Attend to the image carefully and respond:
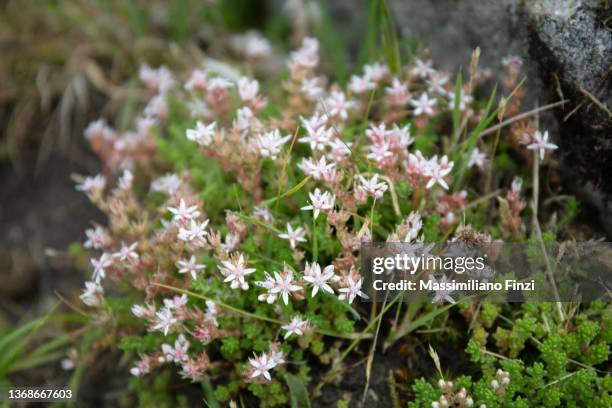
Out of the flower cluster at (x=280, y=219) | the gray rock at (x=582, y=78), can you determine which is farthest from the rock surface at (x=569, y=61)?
the flower cluster at (x=280, y=219)

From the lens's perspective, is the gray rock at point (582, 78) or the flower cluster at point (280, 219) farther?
the gray rock at point (582, 78)

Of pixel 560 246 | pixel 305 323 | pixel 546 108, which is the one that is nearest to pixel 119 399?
pixel 305 323

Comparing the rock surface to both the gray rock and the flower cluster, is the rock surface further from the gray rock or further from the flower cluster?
the flower cluster

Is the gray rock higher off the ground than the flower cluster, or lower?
higher

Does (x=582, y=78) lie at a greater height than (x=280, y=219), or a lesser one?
greater

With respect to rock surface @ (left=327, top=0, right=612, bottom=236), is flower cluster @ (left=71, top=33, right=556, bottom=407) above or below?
below

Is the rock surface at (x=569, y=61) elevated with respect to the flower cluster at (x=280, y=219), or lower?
elevated

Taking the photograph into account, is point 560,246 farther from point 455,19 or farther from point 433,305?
point 455,19

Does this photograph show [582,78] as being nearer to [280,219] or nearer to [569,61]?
[569,61]

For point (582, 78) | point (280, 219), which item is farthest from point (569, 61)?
point (280, 219)

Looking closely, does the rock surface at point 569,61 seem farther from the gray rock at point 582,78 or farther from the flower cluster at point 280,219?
the flower cluster at point 280,219

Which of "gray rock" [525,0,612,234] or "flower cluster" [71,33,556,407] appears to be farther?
"gray rock" [525,0,612,234]

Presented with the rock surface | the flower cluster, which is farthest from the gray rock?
the flower cluster
